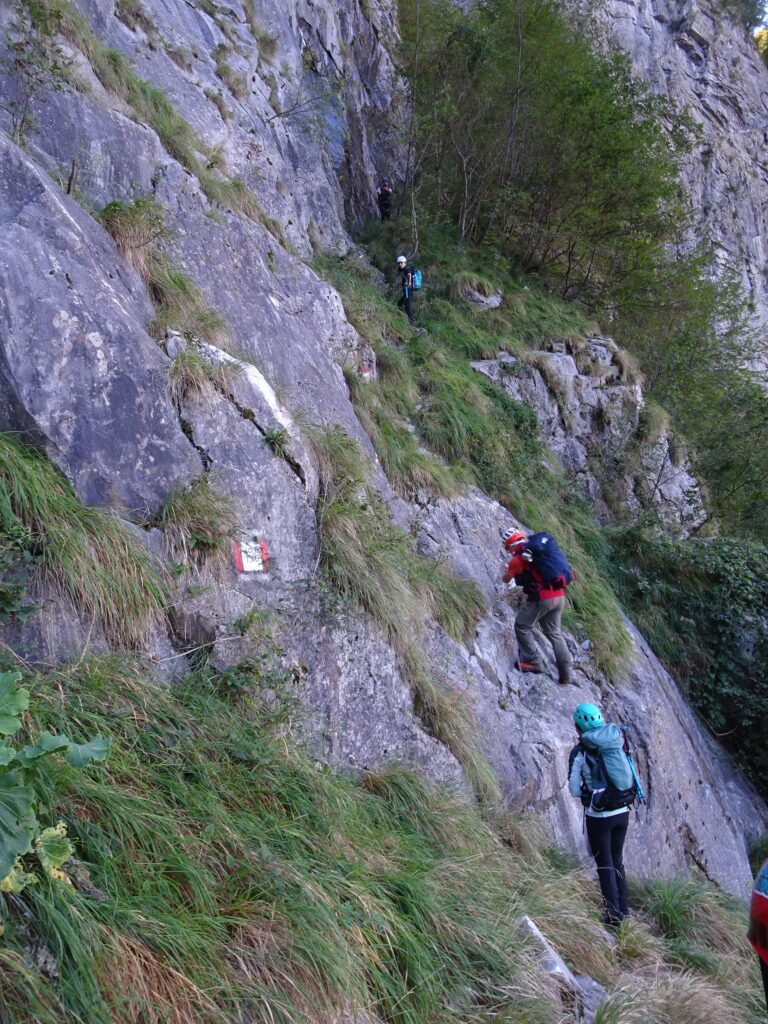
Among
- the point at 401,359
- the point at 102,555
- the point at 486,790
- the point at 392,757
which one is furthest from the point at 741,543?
the point at 102,555

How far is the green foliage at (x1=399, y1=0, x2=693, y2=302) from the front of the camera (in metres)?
14.3

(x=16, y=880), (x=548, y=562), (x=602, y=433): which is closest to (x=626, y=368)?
(x=602, y=433)

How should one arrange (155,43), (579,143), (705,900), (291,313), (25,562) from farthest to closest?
(579,143) < (155,43) < (291,313) < (705,900) < (25,562)

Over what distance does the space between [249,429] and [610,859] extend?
4.27 metres

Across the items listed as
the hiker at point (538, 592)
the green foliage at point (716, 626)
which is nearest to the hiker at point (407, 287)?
the green foliage at point (716, 626)

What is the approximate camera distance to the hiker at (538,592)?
6914 mm

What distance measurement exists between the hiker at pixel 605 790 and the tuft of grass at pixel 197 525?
9.60ft

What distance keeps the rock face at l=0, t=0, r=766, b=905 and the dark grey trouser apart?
0.19 m

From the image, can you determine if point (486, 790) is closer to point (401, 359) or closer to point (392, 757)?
point (392, 757)

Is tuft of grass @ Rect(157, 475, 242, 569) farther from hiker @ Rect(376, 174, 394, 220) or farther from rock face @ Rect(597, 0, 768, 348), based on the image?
rock face @ Rect(597, 0, 768, 348)

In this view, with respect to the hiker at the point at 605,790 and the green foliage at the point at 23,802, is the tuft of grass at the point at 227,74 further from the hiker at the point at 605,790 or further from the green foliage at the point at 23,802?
the green foliage at the point at 23,802

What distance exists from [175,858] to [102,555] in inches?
72.9

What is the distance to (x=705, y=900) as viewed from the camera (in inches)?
209

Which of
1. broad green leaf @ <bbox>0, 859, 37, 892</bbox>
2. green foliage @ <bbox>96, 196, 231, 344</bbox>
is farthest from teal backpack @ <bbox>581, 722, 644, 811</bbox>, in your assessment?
green foliage @ <bbox>96, 196, 231, 344</bbox>
